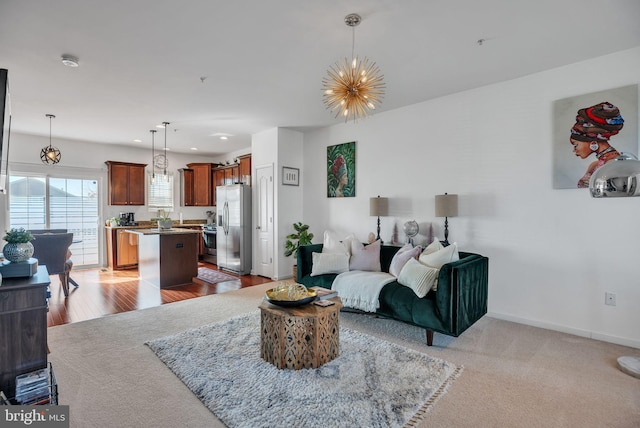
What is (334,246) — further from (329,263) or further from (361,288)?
(361,288)

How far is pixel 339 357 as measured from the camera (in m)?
2.69

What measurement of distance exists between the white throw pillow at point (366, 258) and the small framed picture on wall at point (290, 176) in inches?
87.8

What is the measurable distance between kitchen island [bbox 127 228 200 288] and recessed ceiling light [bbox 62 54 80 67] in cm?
268

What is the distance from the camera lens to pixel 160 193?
789 centimetres

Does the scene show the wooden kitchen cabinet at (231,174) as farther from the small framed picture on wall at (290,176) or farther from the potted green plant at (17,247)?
the potted green plant at (17,247)

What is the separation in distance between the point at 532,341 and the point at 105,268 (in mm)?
7717

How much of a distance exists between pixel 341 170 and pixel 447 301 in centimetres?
309

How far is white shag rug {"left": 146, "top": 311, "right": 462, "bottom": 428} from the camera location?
193 cm

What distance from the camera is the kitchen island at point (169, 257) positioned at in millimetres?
5152

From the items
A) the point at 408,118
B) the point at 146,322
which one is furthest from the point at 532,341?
the point at 146,322

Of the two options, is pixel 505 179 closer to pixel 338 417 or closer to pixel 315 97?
pixel 315 97

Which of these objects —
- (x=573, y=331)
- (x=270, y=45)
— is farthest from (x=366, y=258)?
(x=270, y=45)

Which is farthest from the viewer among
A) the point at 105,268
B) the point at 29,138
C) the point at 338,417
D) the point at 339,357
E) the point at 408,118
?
the point at 105,268

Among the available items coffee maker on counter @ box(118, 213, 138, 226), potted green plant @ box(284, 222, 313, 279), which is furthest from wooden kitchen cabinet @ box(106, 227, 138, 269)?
potted green plant @ box(284, 222, 313, 279)
